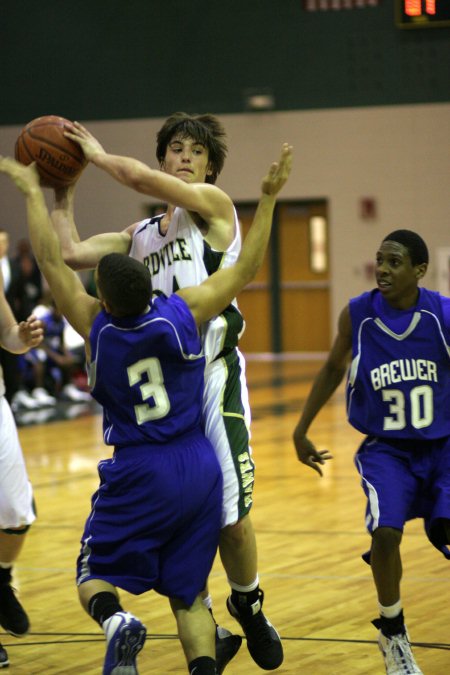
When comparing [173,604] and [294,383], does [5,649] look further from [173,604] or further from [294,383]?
[294,383]

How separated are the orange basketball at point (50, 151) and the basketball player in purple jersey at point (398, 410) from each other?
110cm

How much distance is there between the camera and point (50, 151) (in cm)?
366

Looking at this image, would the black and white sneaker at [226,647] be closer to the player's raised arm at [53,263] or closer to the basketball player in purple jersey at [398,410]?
the basketball player in purple jersey at [398,410]

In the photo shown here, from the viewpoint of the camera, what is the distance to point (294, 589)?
17.2 feet

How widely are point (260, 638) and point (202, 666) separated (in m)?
0.66

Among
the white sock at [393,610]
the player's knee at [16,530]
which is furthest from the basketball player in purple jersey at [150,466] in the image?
the player's knee at [16,530]

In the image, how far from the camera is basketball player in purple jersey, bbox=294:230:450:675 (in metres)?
3.80

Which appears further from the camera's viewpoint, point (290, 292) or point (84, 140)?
point (290, 292)

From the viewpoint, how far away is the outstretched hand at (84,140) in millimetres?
3609

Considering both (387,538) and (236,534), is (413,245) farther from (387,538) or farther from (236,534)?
(236,534)

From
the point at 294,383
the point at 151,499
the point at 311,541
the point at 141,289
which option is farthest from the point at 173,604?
the point at 294,383

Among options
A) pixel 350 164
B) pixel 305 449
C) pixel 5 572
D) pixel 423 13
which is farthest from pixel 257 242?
pixel 350 164

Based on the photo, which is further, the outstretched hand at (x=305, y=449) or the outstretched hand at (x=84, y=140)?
the outstretched hand at (x=305, y=449)

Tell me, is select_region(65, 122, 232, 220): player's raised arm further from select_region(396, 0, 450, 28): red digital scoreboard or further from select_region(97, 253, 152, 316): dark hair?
select_region(396, 0, 450, 28): red digital scoreboard
